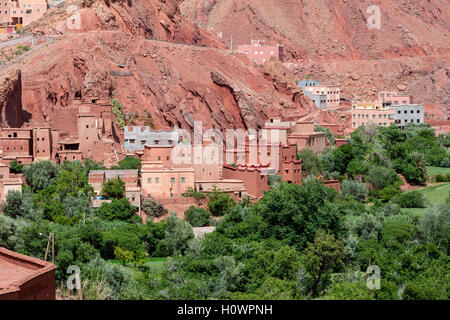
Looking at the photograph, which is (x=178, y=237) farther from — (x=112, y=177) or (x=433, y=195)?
(x=433, y=195)

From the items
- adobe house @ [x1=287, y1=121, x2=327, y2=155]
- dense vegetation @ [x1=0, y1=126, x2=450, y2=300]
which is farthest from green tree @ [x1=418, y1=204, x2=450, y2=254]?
adobe house @ [x1=287, y1=121, x2=327, y2=155]

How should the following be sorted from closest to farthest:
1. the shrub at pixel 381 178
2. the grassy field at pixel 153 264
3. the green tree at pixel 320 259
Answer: the green tree at pixel 320 259, the grassy field at pixel 153 264, the shrub at pixel 381 178

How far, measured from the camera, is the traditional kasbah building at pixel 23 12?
63.1 meters

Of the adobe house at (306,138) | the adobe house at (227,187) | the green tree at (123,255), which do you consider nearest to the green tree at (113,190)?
the adobe house at (227,187)

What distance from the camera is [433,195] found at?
146ft

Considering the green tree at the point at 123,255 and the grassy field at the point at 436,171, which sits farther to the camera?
the grassy field at the point at 436,171

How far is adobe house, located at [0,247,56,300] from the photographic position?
17.3 metres

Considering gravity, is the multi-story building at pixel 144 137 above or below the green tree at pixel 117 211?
above

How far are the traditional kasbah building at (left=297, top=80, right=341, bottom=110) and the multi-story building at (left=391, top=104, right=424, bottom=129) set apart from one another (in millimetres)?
6231

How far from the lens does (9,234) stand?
27969 mm

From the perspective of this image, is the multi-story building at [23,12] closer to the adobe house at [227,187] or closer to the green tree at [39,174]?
the green tree at [39,174]

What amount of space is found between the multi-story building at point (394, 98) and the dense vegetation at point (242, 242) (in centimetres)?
3069

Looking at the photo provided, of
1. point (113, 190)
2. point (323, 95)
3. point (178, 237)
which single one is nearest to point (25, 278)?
point (178, 237)
